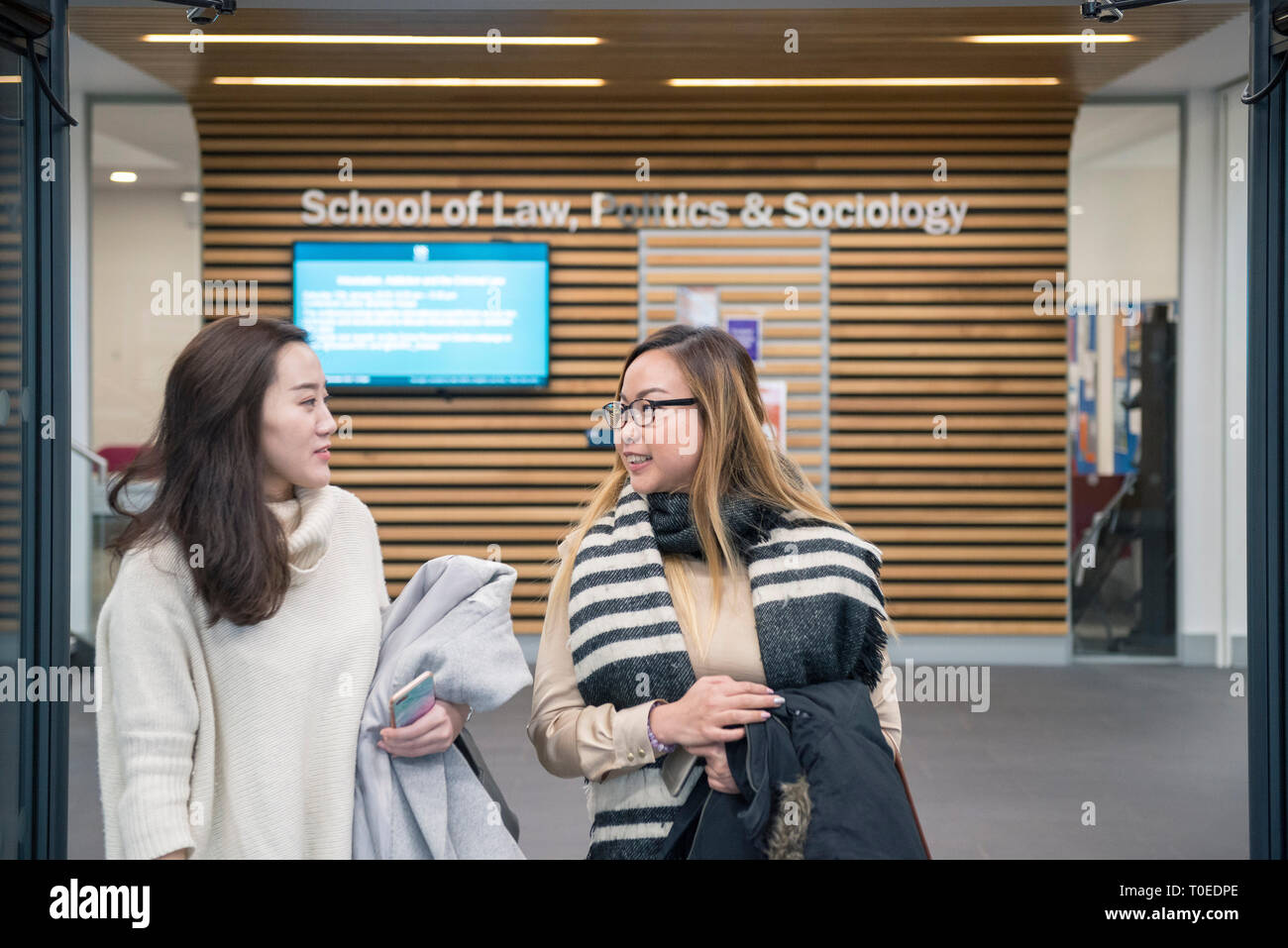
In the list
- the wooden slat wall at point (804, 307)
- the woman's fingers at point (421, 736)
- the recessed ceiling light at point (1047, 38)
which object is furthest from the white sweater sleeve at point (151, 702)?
the wooden slat wall at point (804, 307)

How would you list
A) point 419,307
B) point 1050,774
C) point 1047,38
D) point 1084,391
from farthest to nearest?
1. point 1084,391
2. point 419,307
3. point 1047,38
4. point 1050,774

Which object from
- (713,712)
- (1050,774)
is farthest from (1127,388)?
(713,712)

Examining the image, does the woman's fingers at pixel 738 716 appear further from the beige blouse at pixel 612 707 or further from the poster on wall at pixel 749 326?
the poster on wall at pixel 749 326

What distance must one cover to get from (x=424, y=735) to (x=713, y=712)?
417 mm

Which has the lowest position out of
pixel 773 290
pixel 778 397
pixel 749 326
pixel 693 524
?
pixel 693 524

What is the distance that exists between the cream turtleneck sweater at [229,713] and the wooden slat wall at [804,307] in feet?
18.5

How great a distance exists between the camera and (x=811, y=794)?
163 centimetres

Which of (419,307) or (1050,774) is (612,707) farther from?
(419,307)

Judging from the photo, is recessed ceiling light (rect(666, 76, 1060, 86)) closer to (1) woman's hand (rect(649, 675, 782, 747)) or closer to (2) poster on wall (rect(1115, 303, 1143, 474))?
(2) poster on wall (rect(1115, 303, 1143, 474))

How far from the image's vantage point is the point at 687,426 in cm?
183
